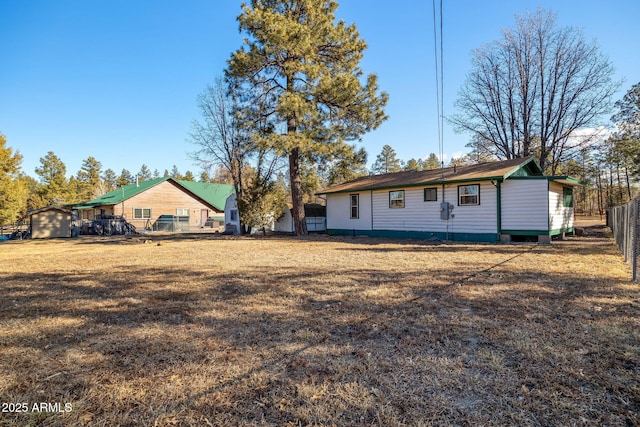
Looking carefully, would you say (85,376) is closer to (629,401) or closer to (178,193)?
(629,401)

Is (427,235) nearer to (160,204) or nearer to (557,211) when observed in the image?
(557,211)

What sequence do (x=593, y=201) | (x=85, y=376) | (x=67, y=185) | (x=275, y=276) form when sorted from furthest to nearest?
1. (x=593, y=201)
2. (x=67, y=185)
3. (x=275, y=276)
4. (x=85, y=376)

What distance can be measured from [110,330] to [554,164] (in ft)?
82.9

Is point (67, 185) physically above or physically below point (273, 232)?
above

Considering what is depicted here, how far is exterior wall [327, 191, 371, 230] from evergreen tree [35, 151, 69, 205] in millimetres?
35814

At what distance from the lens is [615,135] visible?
2217 cm

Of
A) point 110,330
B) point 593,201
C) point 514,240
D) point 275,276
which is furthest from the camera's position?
point 593,201

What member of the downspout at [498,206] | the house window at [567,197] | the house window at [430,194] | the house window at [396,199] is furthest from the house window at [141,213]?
the house window at [567,197]

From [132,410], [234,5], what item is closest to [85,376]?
[132,410]

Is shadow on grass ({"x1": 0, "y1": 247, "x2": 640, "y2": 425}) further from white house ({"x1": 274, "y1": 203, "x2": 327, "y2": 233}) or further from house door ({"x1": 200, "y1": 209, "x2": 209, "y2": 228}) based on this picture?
house door ({"x1": 200, "y1": 209, "x2": 209, "y2": 228})

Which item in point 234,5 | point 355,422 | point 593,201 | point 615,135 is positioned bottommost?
point 355,422

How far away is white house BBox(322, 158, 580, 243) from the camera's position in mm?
12406

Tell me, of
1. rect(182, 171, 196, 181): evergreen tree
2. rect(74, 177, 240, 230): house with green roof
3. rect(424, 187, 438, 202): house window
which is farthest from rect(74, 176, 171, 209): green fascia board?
rect(182, 171, 196, 181): evergreen tree

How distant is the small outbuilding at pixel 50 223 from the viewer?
1969cm
